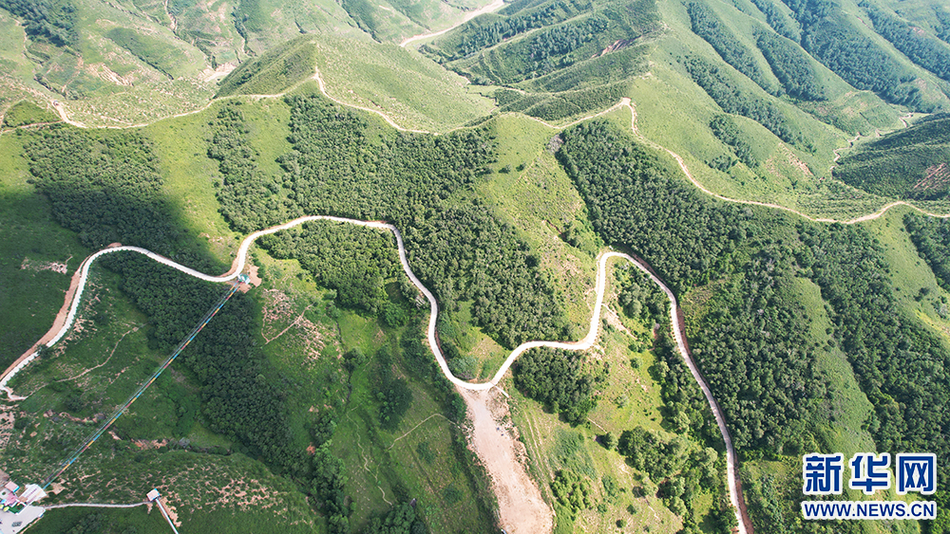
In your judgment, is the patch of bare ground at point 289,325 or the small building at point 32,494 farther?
the patch of bare ground at point 289,325

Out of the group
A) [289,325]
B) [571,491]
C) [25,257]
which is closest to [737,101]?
[571,491]

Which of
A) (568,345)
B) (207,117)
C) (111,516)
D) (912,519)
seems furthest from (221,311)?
(912,519)

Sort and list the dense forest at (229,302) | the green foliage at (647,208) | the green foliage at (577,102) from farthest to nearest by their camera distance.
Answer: the green foliage at (577,102), the green foliage at (647,208), the dense forest at (229,302)

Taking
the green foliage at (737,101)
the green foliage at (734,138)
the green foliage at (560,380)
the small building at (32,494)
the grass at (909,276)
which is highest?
the green foliage at (737,101)

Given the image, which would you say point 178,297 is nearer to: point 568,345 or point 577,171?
point 568,345

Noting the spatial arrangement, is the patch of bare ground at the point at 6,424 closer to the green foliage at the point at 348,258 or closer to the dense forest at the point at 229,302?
the dense forest at the point at 229,302

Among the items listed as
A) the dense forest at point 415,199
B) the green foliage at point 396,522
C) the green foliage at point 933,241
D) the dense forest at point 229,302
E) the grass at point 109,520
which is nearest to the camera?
the grass at point 109,520

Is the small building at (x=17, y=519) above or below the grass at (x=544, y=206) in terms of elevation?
below

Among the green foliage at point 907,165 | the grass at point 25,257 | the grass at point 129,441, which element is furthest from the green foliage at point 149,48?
the green foliage at point 907,165
